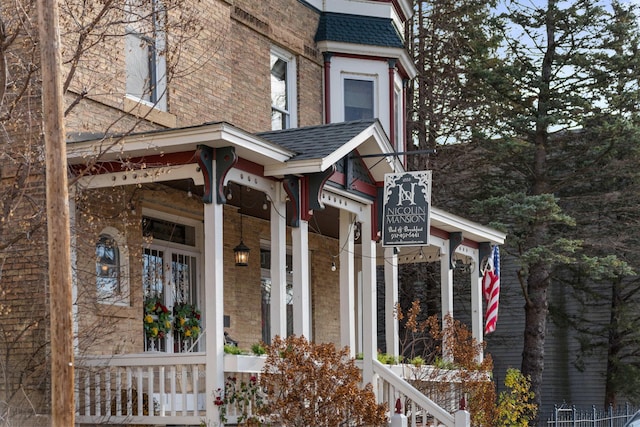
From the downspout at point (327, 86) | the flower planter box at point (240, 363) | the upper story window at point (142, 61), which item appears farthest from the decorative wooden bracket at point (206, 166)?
the downspout at point (327, 86)

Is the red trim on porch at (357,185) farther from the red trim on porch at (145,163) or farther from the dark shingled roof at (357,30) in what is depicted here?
the dark shingled roof at (357,30)

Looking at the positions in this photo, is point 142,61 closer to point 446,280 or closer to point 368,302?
point 368,302

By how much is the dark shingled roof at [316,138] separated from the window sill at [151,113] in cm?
162

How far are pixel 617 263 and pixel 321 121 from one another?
7521mm

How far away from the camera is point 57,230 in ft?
28.8

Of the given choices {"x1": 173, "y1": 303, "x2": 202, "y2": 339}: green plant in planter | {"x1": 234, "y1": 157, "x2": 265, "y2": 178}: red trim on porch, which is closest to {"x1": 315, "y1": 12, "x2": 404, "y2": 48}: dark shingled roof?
{"x1": 173, "y1": 303, "x2": 202, "y2": 339}: green plant in planter

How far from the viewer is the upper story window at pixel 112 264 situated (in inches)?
522

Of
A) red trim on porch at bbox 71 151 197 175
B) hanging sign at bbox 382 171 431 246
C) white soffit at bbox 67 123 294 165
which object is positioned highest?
white soffit at bbox 67 123 294 165

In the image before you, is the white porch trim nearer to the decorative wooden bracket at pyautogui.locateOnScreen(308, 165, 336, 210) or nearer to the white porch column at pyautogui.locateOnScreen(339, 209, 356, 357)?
the white porch column at pyautogui.locateOnScreen(339, 209, 356, 357)

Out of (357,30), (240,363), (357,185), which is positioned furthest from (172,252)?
(357,30)

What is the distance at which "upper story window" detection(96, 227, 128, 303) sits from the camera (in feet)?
43.5

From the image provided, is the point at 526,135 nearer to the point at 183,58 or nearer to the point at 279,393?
the point at 183,58

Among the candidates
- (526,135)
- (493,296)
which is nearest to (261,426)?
(493,296)

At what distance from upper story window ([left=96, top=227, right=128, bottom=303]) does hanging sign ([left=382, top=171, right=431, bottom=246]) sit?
3736 mm
